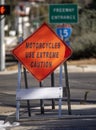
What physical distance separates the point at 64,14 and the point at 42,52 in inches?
445

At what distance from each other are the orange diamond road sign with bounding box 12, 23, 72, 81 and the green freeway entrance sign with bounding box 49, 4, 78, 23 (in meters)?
10.6

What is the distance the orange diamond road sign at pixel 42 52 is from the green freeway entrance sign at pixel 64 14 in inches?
417

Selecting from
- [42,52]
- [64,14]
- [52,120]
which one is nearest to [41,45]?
[42,52]

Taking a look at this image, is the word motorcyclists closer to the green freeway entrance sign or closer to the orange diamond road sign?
the orange diamond road sign

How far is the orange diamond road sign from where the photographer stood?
12117 millimetres

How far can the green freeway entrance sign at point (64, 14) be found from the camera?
2300 cm

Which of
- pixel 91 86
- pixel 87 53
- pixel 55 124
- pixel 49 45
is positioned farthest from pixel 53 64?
pixel 87 53

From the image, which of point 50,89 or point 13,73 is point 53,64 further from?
point 13,73

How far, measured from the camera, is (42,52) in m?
12.2

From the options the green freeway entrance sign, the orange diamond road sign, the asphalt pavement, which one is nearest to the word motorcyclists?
the orange diamond road sign

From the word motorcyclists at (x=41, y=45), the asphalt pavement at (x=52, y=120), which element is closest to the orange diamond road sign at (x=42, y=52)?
the word motorcyclists at (x=41, y=45)

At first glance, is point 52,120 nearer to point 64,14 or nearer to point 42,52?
point 42,52

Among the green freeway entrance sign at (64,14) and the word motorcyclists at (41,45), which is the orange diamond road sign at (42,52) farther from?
the green freeway entrance sign at (64,14)

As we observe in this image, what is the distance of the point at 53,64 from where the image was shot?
478 inches
